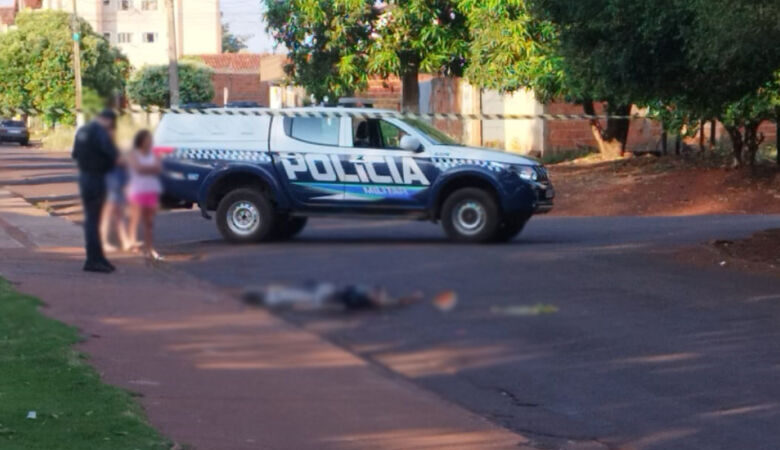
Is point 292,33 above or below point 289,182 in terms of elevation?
above

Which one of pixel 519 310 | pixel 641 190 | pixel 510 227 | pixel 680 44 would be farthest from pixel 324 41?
pixel 680 44

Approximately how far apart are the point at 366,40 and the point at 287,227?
56 cm

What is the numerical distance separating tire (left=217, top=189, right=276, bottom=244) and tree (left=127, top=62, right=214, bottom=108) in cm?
23

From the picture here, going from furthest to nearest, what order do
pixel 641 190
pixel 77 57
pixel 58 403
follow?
1. pixel 58 403
2. pixel 641 190
3. pixel 77 57

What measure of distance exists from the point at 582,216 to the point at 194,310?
1.93 meters

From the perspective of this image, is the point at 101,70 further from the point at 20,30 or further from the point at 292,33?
the point at 292,33

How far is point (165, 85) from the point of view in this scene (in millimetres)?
2652

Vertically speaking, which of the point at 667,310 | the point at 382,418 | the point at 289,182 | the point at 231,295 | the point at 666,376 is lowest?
the point at 382,418

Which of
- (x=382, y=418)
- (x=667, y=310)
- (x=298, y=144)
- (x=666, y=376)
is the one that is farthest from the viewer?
(x=382, y=418)

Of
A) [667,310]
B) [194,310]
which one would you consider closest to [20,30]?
[194,310]

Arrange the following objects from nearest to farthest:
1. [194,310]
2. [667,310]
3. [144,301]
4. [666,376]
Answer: [194,310]
[144,301]
[667,310]
[666,376]

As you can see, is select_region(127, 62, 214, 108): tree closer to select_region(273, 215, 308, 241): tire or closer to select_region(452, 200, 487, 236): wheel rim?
select_region(273, 215, 308, 241): tire

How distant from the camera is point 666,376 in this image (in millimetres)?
20125

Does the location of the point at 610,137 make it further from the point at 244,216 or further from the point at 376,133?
the point at 244,216
